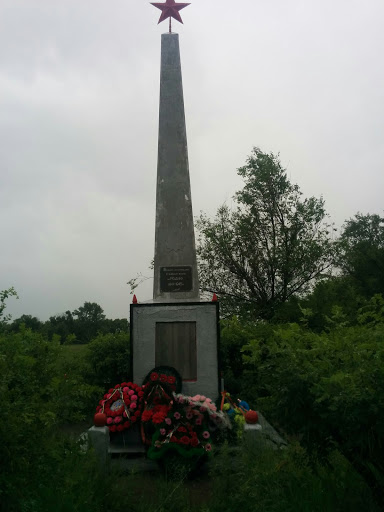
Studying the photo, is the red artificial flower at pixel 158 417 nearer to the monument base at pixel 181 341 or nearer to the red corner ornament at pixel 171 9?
the monument base at pixel 181 341

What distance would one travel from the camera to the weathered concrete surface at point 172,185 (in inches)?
323

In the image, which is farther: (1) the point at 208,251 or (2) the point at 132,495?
(1) the point at 208,251

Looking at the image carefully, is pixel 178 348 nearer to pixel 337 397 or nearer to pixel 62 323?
pixel 337 397

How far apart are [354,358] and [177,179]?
575cm

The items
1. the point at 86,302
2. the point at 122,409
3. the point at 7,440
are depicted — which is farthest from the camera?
the point at 86,302

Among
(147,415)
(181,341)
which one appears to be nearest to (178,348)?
(181,341)

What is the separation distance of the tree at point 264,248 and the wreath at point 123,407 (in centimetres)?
1076

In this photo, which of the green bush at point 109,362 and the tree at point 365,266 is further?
the tree at point 365,266

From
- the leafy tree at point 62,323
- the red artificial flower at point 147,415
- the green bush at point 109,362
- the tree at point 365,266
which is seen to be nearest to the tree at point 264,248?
the tree at point 365,266

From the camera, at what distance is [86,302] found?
61906mm

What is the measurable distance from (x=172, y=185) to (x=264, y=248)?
10.00 meters

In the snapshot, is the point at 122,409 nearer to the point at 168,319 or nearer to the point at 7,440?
the point at 168,319

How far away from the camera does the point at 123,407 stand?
21.8 feet

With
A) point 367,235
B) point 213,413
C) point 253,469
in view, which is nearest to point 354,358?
point 253,469
